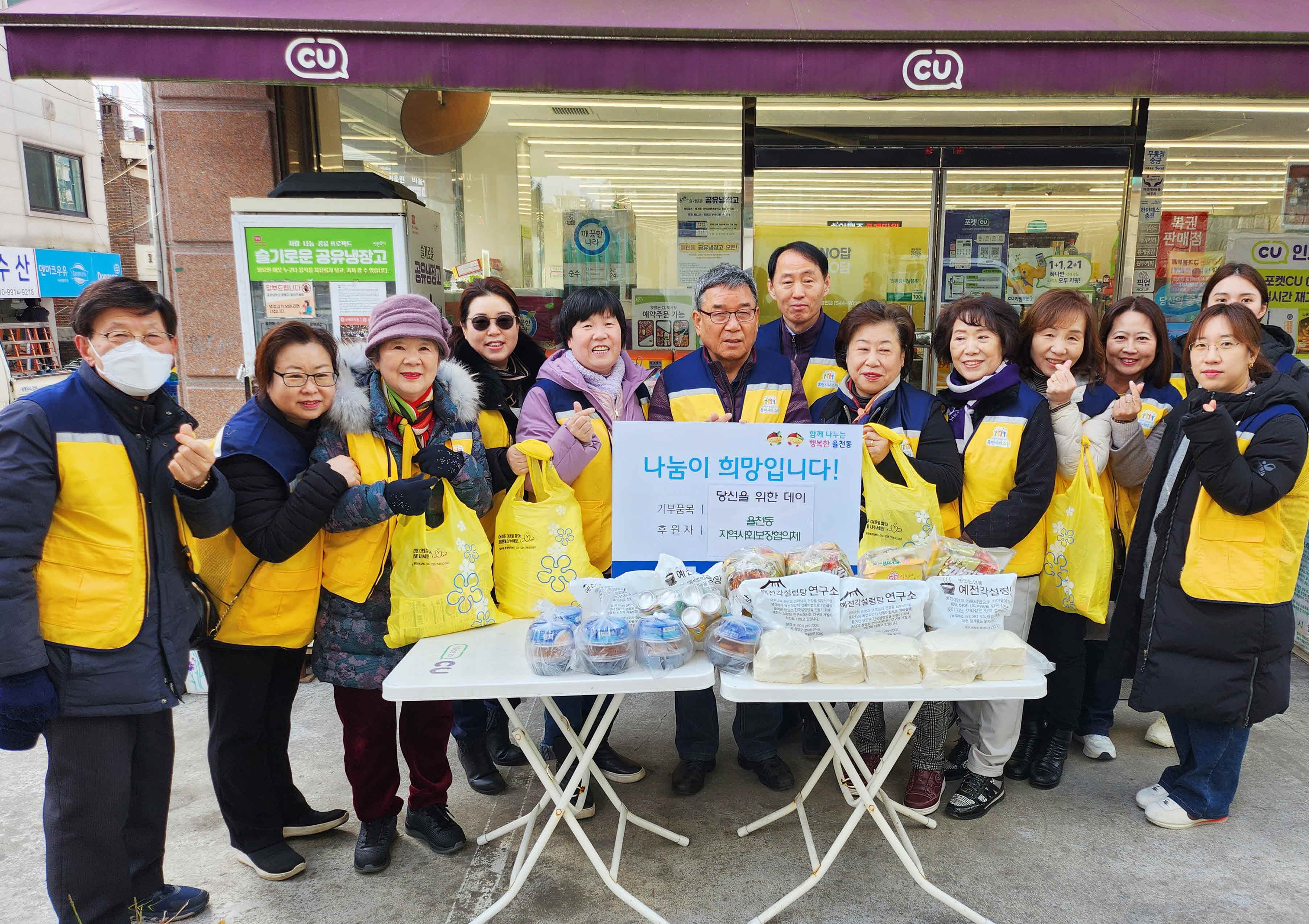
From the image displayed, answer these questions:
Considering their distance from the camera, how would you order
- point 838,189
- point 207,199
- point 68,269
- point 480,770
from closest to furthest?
point 480,770 < point 207,199 < point 838,189 < point 68,269

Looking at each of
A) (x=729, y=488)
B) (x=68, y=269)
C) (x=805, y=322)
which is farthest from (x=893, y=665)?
(x=68, y=269)

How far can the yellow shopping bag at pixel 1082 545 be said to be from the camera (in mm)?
2875

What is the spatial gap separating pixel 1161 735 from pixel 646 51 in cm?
366

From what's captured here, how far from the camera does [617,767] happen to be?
10.8ft

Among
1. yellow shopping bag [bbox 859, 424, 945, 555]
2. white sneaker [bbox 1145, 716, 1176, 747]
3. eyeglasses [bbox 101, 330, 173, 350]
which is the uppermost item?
eyeglasses [bbox 101, 330, 173, 350]

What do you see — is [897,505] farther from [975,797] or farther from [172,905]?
[172,905]

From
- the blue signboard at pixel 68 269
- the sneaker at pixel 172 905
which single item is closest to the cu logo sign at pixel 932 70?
the sneaker at pixel 172 905

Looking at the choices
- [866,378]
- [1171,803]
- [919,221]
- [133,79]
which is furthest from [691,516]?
[919,221]

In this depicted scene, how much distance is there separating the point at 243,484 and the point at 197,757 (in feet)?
5.91

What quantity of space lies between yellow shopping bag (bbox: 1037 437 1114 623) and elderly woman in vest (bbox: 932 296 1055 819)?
53mm

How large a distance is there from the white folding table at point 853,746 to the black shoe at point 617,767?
54cm

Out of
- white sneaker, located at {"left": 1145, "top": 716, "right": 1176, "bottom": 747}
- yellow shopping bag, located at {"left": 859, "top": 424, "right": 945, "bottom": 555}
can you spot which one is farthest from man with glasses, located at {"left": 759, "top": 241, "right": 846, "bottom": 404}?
white sneaker, located at {"left": 1145, "top": 716, "right": 1176, "bottom": 747}

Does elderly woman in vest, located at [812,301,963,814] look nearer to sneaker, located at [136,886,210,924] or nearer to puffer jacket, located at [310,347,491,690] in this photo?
puffer jacket, located at [310,347,491,690]

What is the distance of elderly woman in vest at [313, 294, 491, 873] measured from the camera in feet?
8.12
